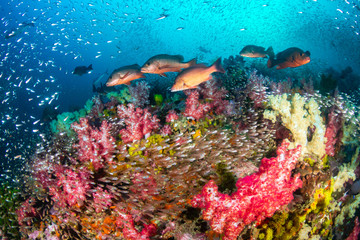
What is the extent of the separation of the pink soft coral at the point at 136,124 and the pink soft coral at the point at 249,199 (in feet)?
6.50

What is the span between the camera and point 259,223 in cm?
301

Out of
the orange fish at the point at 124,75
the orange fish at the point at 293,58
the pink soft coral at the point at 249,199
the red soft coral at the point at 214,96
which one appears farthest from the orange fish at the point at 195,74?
the orange fish at the point at 293,58

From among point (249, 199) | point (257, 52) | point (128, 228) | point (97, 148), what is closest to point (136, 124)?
point (97, 148)

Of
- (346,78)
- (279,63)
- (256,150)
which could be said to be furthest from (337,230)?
(346,78)

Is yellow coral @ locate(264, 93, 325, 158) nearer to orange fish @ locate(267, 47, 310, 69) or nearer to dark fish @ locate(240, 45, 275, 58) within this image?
orange fish @ locate(267, 47, 310, 69)

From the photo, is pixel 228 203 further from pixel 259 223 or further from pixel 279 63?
pixel 279 63

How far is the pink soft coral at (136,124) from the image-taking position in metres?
4.16

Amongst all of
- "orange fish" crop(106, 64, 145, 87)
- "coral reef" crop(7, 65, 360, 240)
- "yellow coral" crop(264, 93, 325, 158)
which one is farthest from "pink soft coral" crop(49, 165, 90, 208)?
"yellow coral" crop(264, 93, 325, 158)

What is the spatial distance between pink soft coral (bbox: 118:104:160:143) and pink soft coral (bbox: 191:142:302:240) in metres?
1.98

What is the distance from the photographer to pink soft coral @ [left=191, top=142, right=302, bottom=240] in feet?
8.96

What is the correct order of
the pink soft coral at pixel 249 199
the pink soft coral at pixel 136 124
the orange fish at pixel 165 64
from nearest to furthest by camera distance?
the pink soft coral at pixel 249 199 → the pink soft coral at pixel 136 124 → the orange fish at pixel 165 64

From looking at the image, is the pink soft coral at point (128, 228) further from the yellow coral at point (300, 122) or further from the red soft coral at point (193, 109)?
the yellow coral at point (300, 122)

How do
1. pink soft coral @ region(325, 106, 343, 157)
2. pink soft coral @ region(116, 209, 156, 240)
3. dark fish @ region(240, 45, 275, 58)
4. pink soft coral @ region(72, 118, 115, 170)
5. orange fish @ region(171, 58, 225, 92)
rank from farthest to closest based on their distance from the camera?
dark fish @ region(240, 45, 275, 58)
pink soft coral @ region(325, 106, 343, 157)
orange fish @ region(171, 58, 225, 92)
pink soft coral @ region(72, 118, 115, 170)
pink soft coral @ region(116, 209, 156, 240)

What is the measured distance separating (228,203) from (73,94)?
3049 inches
